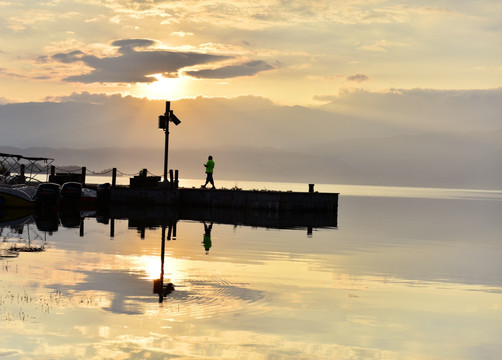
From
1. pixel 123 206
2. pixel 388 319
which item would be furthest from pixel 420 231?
pixel 388 319

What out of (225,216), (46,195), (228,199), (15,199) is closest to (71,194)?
(46,195)

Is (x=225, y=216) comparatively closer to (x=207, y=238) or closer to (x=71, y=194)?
(x=71, y=194)

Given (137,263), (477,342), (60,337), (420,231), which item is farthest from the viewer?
(420,231)

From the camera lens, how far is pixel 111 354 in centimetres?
1087

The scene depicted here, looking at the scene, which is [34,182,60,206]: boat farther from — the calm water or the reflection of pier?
the calm water

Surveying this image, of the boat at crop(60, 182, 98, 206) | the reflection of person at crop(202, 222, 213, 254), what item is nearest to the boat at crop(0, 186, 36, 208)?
the boat at crop(60, 182, 98, 206)

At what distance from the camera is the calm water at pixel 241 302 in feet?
38.2

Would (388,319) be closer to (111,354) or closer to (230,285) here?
(230,285)

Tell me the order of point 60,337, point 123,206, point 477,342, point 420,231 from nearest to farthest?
point 60,337 < point 477,342 < point 420,231 < point 123,206

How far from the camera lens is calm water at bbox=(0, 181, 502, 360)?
11.7 metres

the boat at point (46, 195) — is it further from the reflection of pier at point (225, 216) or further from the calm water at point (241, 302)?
the calm water at point (241, 302)

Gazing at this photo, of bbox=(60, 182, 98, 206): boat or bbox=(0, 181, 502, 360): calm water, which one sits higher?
bbox=(60, 182, 98, 206): boat

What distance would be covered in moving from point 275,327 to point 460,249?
22658 mm

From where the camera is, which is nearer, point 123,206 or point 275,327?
point 275,327
